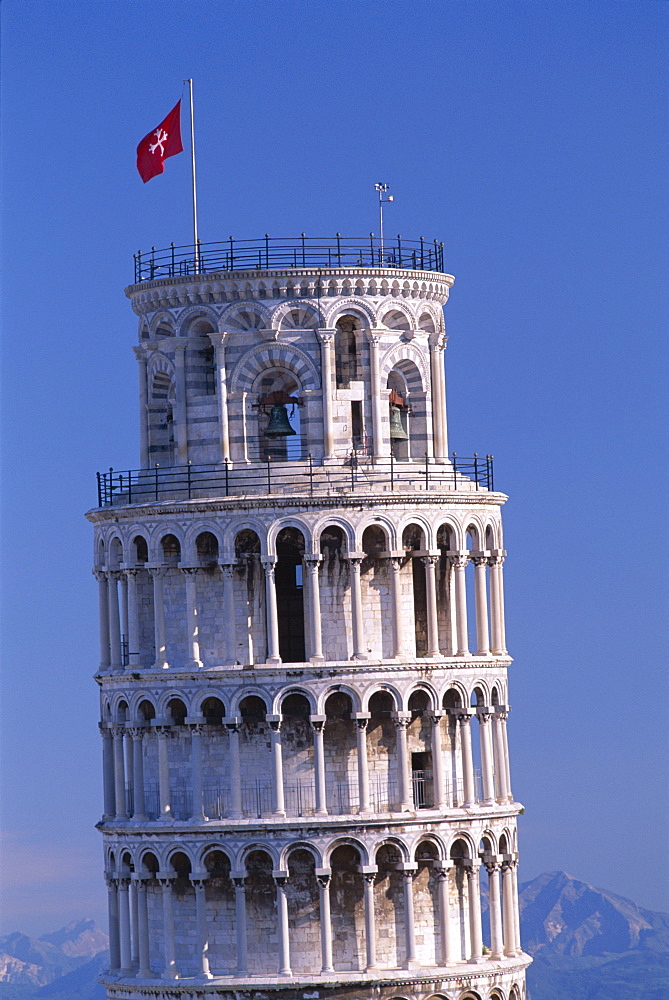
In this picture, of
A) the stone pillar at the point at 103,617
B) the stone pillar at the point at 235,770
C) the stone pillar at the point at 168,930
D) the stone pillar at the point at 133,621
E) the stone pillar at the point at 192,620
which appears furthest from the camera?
the stone pillar at the point at 103,617

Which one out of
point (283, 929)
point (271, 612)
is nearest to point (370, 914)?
point (283, 929)

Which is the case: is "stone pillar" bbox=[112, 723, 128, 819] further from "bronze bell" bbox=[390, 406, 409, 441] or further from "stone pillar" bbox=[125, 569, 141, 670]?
"bronze bell" bbox=[390, 406, 409, 441]

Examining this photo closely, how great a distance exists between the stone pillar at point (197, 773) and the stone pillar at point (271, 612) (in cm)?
414

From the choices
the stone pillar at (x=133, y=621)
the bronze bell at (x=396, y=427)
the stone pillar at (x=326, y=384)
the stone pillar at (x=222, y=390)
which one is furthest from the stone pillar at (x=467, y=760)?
the stone pillar at (x=222, y=390)

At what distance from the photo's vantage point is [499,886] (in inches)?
4722

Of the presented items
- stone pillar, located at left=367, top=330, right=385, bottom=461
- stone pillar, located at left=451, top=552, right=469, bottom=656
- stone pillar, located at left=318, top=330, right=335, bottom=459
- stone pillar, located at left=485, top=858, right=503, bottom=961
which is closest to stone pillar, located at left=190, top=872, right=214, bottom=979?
stone pillar, located at left=485, top=858, right=503, bottom=961

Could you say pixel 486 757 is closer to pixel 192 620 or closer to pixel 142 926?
pixel 192 620

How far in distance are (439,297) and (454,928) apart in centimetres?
2614

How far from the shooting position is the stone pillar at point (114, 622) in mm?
119375

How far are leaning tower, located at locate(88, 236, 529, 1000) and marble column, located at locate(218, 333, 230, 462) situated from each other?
0.09 meters

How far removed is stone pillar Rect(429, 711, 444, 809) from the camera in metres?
117

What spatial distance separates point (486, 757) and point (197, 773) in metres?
12.2

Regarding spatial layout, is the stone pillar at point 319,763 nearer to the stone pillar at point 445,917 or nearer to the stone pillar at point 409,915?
the stone pillar at point 409,915

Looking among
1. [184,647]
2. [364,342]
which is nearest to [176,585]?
[184,647]
